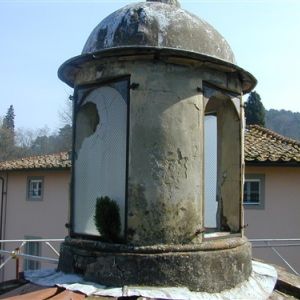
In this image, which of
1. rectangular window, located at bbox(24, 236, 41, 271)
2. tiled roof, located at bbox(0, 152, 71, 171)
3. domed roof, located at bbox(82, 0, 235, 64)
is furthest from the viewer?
rectangular window, located at bbox(24, 236, 41, 271)

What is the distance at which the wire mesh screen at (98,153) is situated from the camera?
16.5 feet

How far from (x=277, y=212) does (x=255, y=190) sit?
0.97 m

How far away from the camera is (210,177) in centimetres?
592

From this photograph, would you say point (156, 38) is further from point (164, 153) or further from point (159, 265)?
point (159, 265)

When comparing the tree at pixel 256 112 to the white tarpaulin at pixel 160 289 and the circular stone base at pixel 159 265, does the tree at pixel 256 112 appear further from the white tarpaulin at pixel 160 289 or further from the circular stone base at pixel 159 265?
the circular stone base at pixel 159 265

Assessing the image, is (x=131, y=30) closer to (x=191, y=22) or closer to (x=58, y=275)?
(x=191, y=22)

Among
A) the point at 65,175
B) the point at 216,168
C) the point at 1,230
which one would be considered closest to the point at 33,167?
the point at 65,175

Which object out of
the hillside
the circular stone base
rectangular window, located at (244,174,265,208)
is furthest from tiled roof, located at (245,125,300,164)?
the hillside

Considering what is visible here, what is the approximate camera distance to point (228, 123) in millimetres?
5758

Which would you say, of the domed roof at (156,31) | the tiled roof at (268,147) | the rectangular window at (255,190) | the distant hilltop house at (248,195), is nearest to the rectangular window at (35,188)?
the distant hilltop house at (248,195)

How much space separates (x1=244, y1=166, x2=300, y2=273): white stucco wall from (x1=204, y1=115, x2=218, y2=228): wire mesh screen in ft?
32.0

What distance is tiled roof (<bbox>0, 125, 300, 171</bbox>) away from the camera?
49.2 feet

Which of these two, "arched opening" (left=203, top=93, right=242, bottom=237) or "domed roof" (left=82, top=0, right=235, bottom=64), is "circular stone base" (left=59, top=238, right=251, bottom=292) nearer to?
"arched opening" (left=203, top=93, right=242, bottom=237)

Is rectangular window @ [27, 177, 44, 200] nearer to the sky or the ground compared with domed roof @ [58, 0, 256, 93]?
nearer to the ground
